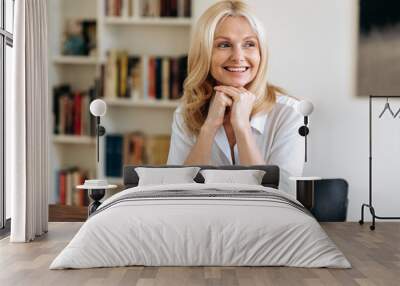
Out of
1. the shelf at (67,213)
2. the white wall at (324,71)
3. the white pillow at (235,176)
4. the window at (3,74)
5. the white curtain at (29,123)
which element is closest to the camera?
the white curtain at (29,123)

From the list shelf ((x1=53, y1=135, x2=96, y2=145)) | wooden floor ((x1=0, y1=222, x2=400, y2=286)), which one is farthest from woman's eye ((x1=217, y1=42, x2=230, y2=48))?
wooden floor ((x1=0, y1=222, x2=400, y2=286))

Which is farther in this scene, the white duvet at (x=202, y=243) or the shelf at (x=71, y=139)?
the shelf at (x=71, y=139)

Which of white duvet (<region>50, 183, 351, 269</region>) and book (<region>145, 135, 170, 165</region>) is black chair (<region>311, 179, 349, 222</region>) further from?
white duvet (<region>50, 183, 351, 269</region>)

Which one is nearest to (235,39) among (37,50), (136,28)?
(136,28)

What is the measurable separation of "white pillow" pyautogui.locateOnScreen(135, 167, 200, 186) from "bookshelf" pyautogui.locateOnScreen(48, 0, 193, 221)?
509mm

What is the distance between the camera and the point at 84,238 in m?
4.23

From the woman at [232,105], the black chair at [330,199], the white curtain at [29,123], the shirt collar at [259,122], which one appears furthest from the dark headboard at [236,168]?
the white curtain at [29,123]

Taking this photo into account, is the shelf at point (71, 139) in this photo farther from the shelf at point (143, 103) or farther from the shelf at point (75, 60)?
the shelf at point (75, 60)

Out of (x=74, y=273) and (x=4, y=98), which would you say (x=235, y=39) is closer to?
(x=4, y=98)

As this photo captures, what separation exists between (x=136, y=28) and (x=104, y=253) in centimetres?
274

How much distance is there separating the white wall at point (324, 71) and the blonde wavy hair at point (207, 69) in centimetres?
9

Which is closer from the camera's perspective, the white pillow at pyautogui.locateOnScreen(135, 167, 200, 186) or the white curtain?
the white curtain

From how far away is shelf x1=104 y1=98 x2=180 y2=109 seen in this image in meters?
6.23

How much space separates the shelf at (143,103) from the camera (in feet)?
20.4
